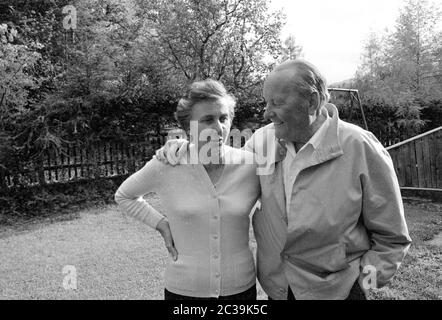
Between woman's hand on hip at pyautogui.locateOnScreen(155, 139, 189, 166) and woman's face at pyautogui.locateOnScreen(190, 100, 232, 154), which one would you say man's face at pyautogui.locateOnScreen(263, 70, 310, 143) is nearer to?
woman's face at pyautogui.locateOnScreen(190, 100, 232, 154)

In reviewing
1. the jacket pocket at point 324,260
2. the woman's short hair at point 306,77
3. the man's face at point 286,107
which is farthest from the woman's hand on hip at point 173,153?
the jacket pocket at point 324,260

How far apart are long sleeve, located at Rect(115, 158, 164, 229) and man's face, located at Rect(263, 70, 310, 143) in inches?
25.6

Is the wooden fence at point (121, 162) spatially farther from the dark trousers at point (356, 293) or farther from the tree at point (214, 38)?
the dark trousers at point (356, 293)

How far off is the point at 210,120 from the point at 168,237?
0.65 meters

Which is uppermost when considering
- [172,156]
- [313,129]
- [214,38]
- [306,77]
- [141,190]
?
[214,38]

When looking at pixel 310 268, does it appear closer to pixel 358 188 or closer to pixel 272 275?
pixel 272 275

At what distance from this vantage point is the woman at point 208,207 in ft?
6.66

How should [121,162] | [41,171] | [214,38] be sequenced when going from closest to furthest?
[41,171], [121,162], [214,38]

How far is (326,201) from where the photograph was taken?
1832 mm

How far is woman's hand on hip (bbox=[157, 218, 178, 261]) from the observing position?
7.02ft

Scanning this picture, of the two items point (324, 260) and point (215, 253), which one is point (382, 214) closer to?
point (324, 260)

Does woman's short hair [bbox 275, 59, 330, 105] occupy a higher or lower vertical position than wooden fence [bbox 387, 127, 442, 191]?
higher

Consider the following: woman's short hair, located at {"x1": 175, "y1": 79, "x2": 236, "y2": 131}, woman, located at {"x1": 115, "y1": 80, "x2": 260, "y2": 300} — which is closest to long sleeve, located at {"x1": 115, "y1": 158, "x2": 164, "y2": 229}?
woman, located at {"x1": 115, "y1": 80, "x2": 260, "y2": 300}

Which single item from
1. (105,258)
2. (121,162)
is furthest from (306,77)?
(121,162)
